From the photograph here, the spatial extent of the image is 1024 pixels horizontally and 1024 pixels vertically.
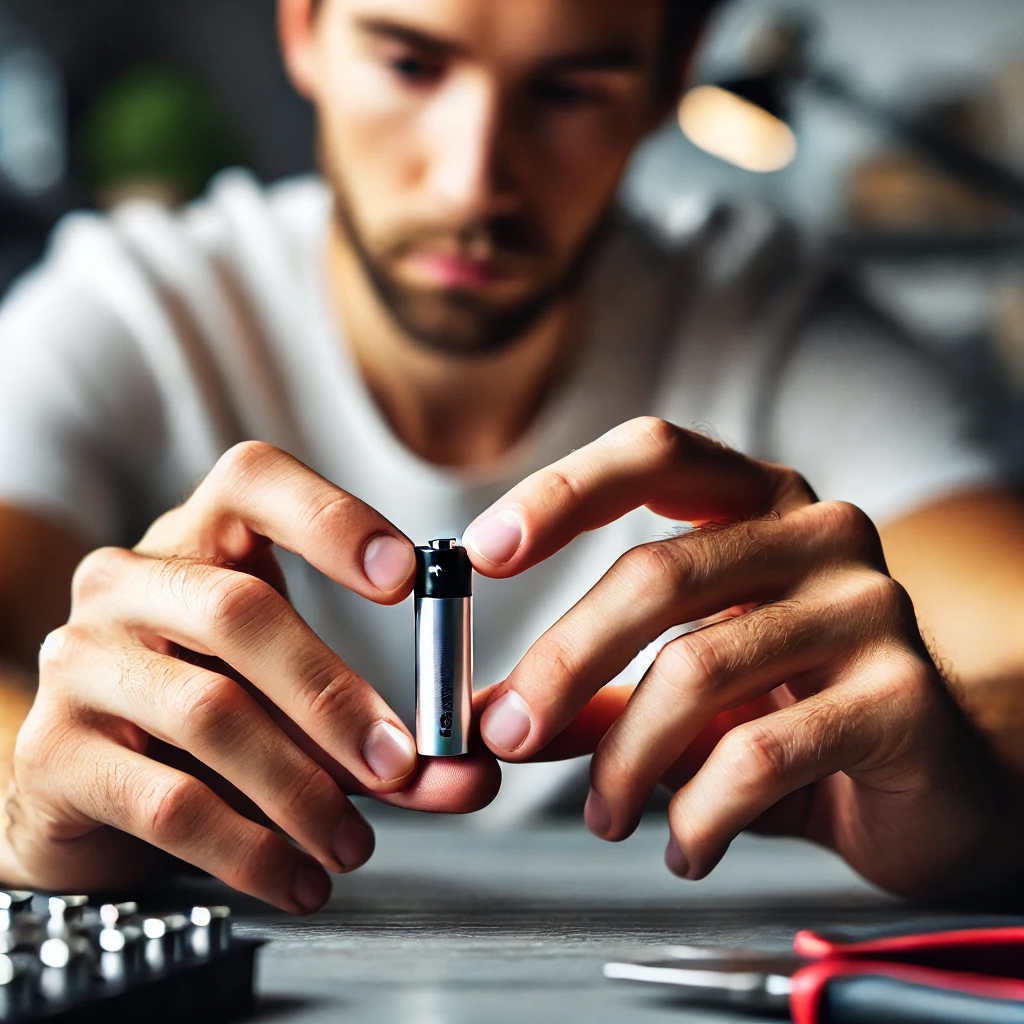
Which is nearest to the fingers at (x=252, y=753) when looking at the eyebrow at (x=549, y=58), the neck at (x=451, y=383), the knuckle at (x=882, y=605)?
the knuckle at (x=882, y=605)

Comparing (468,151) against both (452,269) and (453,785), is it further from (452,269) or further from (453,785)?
(453,785)

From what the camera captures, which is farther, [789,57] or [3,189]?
[3,189]

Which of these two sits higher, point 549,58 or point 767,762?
point 549,58

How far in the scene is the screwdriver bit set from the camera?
0.30 m

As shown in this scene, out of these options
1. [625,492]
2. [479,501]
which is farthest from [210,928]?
[479,501]

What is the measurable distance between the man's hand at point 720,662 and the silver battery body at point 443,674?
15 mm

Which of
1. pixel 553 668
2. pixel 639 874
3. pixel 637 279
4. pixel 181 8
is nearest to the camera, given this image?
pixel 553 668

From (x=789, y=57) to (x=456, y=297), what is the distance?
399 millimetres

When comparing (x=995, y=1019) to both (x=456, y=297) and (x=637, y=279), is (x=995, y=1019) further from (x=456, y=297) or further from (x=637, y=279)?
(x=637, y=279)

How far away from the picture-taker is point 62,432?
948mm

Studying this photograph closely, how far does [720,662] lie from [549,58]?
0.70 m

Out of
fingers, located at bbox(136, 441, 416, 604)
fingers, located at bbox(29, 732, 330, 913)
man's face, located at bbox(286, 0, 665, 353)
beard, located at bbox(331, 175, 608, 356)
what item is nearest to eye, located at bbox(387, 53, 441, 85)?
man's face, located at bbox(286, 0, 665, 353)

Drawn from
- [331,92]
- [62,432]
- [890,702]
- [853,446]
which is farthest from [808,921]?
[331,92]

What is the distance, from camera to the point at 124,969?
0.32 m
